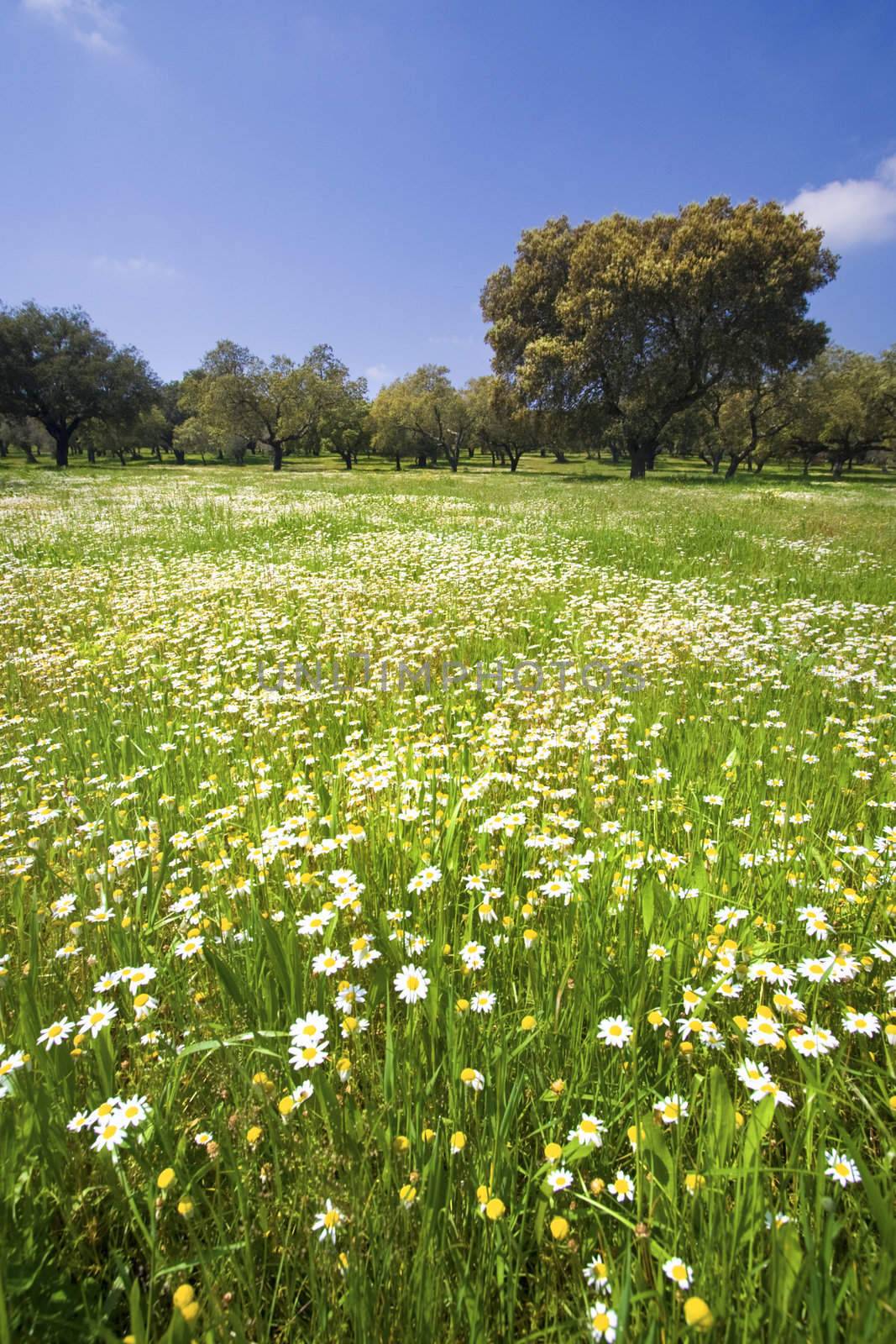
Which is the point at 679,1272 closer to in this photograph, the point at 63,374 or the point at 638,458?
the point at 638,458

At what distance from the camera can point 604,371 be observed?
117ft

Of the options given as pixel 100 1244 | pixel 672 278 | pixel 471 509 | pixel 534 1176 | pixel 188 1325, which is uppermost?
pixel 672 278

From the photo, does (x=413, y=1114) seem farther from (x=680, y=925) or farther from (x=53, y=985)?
(x=53, y=985)

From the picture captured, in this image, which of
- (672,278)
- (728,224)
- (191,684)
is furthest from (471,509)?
(728,224)

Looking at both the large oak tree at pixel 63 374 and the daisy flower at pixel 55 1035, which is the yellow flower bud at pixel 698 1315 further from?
the large oak tree at pixel 63 374

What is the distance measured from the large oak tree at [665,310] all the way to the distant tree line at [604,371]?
0.10 metres

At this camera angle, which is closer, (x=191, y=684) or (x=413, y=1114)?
(x=413, y=1114)

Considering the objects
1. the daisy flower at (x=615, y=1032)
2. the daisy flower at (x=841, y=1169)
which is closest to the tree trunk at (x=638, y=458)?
the daisy flower at (x=615, y=1032)

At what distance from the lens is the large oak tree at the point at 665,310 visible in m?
31.1

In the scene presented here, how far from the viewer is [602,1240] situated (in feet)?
4.39

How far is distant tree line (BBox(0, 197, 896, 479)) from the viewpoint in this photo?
104 ft

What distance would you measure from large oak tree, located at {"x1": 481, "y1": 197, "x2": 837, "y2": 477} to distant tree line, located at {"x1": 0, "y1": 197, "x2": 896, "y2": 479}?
0.10 metres

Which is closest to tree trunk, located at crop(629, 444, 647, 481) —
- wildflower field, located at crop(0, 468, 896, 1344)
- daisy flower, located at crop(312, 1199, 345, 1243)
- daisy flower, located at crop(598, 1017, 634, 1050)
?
wildflower field, located at crop(0, 468, 896, 1344)

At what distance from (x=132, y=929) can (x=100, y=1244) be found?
1.01 meters
